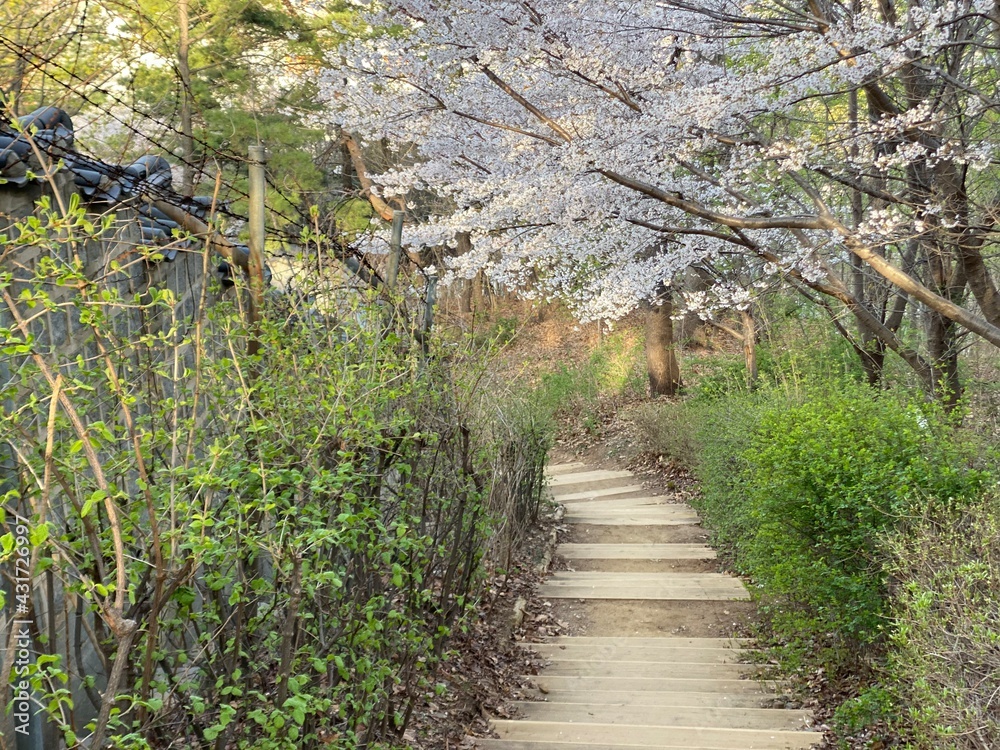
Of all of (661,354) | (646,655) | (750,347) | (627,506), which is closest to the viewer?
(646,655)

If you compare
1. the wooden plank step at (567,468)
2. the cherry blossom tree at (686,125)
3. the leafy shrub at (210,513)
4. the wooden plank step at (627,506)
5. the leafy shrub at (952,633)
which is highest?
the cherry blossom tree at (686,125)

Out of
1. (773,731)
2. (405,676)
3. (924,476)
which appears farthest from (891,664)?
(405,676)

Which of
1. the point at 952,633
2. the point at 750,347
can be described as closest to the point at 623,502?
the point at 750,347

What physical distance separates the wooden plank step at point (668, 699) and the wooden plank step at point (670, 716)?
70 millimetres

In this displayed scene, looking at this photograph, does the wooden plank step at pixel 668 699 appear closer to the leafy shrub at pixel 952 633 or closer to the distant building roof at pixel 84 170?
the leafy shrub at pixel 952 633

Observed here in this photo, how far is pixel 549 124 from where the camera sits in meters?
6.09

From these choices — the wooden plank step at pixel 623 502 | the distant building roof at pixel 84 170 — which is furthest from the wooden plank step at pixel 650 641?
the distant building roof at pixel 84 170

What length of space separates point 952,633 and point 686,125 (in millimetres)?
3540

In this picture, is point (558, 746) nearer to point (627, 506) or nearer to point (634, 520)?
point (634, 520)

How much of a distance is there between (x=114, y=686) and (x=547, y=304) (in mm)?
19807

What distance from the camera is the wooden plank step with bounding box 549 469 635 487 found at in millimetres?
12102

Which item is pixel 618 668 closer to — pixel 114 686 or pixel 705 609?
pixel 705 609

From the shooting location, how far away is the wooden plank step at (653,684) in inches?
199

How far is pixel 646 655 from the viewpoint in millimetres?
5875
